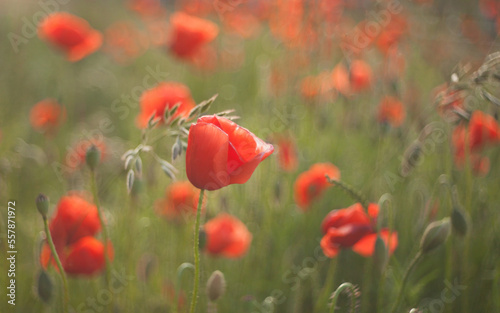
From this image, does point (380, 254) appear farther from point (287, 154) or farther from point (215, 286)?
point (287, 154)

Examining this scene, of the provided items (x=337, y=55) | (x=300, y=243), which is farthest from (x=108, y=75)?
(x=300, y=243)

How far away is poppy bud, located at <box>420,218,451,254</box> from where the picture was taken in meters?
1.02

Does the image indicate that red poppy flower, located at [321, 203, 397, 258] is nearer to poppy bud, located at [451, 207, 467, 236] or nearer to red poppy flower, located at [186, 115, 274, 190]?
poppy bud, located at [451, 207, 467, 236]

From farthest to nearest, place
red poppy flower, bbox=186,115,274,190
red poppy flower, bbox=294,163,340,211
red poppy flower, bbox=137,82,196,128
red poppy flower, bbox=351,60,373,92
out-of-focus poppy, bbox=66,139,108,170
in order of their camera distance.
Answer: red poppy flower, bbox=351,60,373,92 < out-of-focus poppy, bbox=66,139,108,170 < red poppy flower, bbox=137,82,196,128 < red poppy flower, bbox=294,163,340,211 < red poppy flower, bbox=186,115,274,190

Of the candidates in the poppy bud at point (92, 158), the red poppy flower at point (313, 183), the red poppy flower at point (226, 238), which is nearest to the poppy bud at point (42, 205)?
the poppy bud at point (92, 158)

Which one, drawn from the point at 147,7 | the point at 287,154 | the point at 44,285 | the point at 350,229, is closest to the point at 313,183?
the point at 287,154

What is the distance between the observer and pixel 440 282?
159 centimetres

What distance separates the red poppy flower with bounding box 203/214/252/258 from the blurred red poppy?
31 centimetres

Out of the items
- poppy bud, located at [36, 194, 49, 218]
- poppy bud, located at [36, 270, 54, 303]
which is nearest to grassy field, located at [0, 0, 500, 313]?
poppy bud, located at [36, 270, 54, 303]

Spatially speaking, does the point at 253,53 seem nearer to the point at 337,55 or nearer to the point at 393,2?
the point at 337,55

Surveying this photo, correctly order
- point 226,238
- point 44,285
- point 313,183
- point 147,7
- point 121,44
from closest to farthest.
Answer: point 44,285
point 226,238
point 313,183
point 121,44
point 147,7

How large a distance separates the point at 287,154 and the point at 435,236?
809 millimetres

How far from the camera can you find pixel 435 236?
3.36ft

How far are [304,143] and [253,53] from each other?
7.12ft
